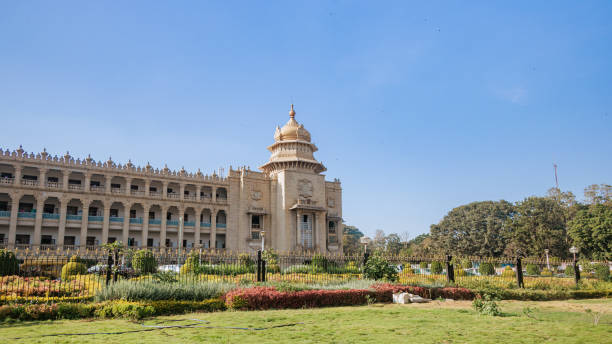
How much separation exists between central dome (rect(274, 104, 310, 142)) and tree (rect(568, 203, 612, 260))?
27.8 meters

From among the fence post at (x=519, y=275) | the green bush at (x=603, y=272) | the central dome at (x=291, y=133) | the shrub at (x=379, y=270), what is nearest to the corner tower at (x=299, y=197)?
the central dome at (x=291, y=133)

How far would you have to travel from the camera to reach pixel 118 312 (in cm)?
1112

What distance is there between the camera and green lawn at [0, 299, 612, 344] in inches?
328

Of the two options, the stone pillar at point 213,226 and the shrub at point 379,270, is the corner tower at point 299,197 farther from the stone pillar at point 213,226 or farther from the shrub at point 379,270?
the shrub at point 379,270

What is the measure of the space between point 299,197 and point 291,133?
7397 millimetres

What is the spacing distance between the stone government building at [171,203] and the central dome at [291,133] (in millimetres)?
108

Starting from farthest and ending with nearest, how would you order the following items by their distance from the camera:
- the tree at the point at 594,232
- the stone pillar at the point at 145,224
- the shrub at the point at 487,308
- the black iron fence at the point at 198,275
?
the stone pillar at the point at 145,224 → the tree at the point at 594,232 → the black iron fence at the point at 198,275 → the shrub at the point at 487,308

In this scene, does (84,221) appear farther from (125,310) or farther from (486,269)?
(486,269)

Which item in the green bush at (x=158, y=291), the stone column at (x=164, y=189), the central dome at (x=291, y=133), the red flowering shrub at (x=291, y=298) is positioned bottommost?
the red flowering shrub at (x=291, y=298)

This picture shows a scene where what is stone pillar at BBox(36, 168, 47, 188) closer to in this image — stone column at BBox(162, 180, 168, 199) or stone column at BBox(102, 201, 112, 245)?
stone column at BBox(102, 201, 112, 245)

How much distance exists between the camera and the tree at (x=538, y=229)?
48.9 meters

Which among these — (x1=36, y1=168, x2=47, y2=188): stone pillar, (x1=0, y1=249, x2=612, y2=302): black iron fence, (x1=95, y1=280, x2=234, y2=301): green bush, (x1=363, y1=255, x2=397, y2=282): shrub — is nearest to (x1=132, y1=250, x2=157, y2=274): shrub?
(x1=0, y1=249, x2=612, y2=302): black iron fence

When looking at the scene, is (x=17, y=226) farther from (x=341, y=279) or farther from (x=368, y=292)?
(x=368, y=292)

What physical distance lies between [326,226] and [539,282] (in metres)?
29.2
